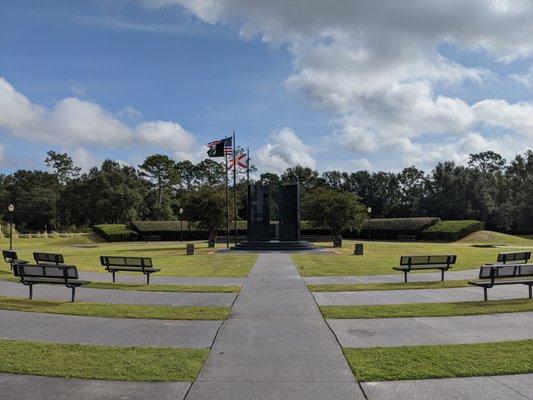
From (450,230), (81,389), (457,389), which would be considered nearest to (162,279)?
(81,389)

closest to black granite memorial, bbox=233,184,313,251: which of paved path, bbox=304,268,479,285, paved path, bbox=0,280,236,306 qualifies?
paved path, bbox=304,268,479,285

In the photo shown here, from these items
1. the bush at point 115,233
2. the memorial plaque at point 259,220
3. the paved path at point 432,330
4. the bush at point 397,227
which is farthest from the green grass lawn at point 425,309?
the bush at point 115,233

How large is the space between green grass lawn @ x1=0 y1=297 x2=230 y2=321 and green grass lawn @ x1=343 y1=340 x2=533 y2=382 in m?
3.65

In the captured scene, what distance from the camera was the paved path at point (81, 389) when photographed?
5.06 meters

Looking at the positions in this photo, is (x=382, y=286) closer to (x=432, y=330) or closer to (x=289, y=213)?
(x=432, y=330)

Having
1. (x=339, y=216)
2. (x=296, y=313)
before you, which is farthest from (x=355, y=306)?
(x=339, y=216)

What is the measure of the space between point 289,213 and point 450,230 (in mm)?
23054

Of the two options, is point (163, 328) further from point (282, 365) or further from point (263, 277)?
point (263, 277)

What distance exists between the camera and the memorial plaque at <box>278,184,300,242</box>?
115ft

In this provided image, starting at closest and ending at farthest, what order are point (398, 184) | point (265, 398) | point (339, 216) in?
point (265, 398), point (339, 216), point (398, 184)

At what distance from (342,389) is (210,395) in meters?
1.41

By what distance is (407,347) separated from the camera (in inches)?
275

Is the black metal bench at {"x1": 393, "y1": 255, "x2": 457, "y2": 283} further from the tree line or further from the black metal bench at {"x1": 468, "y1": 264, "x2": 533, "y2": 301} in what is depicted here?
the tree line

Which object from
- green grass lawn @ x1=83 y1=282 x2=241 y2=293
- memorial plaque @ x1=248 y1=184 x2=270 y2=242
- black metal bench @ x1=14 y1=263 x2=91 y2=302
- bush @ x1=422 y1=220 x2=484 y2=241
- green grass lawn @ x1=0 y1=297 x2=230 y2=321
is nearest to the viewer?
green grass lawn @ x1=0 y1=297 x2=230 y2=321
